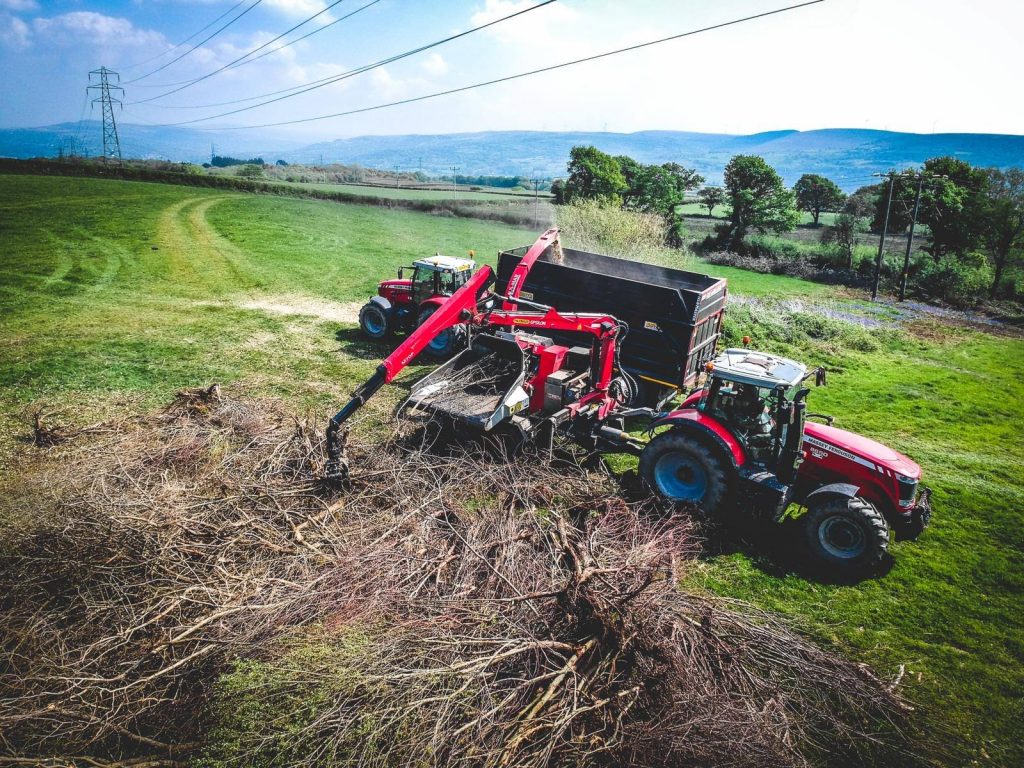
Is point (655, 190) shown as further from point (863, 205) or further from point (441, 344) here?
point (441, 344)

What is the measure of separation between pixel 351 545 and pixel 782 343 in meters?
15.8

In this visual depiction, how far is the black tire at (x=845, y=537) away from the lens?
21.9ft

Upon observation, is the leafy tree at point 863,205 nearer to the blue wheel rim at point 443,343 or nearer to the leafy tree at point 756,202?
the leafy tree at point 756,202

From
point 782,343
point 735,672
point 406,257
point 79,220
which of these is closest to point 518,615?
point 735,672

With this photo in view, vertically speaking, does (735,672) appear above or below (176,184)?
below

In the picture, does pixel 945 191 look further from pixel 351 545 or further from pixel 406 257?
pixel 351 545

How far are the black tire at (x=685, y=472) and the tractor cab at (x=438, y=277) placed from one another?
817 cm

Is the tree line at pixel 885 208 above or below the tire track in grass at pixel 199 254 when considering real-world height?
above

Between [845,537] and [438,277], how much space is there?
10.9 meters

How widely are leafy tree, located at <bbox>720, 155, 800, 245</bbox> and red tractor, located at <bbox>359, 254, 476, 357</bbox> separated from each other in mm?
36249

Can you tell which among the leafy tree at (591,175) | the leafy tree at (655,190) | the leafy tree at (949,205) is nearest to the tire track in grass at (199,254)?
the leafy tree at (591,175)

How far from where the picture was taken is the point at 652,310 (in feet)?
38.0

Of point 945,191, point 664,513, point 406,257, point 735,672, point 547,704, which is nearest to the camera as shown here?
point 547,704

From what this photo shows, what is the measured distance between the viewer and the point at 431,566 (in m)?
6.12
